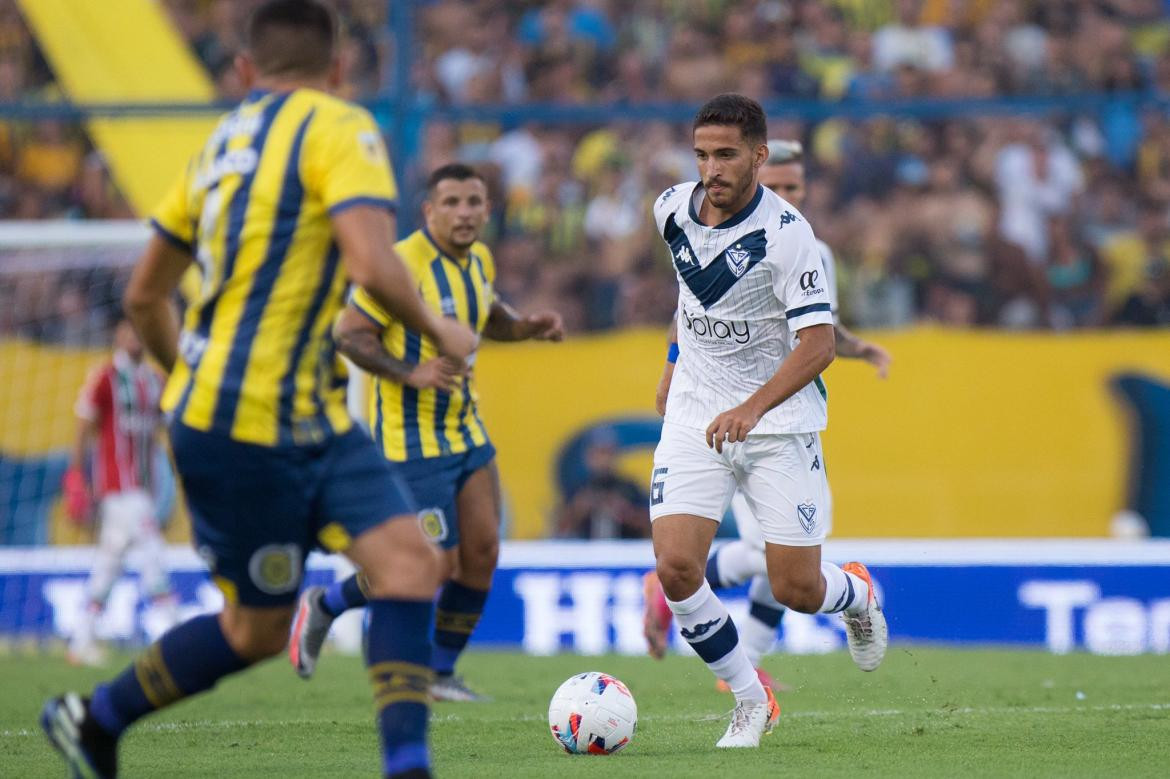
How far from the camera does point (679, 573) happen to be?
20.2 ft

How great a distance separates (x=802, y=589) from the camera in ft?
20.9

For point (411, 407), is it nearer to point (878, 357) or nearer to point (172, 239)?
point (878, 357)

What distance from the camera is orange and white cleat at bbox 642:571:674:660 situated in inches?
307

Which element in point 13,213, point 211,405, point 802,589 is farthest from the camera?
point 13,213

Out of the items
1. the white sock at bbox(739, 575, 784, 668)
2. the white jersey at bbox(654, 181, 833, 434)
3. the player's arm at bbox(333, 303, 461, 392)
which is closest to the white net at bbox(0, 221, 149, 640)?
the player's arm at bbox(333, 303, 461, 392)

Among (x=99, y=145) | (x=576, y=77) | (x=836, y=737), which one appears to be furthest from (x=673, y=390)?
(x=576, y=77)

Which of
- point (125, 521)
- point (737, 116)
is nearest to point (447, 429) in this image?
Answer: point (737, 116)

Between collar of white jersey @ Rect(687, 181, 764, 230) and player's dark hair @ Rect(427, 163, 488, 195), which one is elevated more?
player's dark hair @ Rect(427, 163, 488, 195)

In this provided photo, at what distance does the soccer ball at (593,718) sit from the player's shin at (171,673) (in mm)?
1847

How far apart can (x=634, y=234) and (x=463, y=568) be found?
555 centimetres

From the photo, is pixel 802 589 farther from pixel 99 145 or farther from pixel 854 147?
pixel 99 145

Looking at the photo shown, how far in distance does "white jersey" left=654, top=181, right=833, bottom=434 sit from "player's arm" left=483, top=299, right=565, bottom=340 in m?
1.07

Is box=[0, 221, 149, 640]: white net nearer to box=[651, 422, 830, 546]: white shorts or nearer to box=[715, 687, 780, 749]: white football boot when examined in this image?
box=[651, 422, 830, 546]: white shorts

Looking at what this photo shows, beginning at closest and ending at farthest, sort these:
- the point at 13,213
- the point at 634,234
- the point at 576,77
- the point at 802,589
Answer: the point at 802,589, the point at 634,234, the point at 13,213, the point at 576,77
